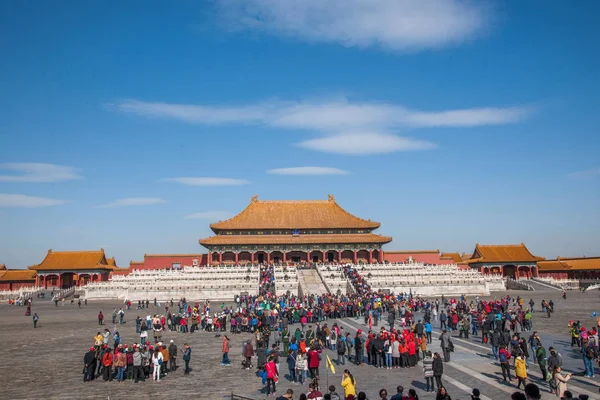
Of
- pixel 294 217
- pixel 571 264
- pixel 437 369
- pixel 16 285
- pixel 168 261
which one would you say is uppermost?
pixel 294 217

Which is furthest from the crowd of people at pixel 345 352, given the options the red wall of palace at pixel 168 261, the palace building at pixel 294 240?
the red wall of palace at pixel 168 261

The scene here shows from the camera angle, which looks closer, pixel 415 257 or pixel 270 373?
pixel 270 373

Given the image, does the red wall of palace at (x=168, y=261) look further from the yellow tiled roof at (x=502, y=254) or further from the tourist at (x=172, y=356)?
the tourist at (x=172, y=356)

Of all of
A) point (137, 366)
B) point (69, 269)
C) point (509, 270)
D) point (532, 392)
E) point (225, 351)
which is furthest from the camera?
point (509, 270)

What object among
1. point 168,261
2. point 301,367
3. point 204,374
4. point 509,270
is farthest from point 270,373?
point 509,270

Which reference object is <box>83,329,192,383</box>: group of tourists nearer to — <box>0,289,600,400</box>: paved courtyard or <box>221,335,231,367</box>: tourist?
<box>0,289,600,400</box>: paved courtyard

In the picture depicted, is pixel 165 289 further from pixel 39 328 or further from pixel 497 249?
pixel 497 249

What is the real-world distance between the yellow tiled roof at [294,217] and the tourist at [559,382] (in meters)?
61.1

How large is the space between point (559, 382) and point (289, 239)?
6081 centimetres

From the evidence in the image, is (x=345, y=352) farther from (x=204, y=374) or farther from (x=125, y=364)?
(x=125, y=364)

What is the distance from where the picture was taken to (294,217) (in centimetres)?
8025

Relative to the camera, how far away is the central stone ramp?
48562mm

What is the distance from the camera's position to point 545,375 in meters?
16.3

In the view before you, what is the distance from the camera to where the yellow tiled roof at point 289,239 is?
72.6 meters
